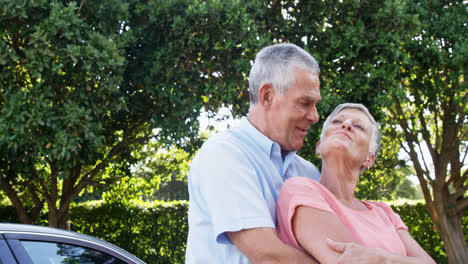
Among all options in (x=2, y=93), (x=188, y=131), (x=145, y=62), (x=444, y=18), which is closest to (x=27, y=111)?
(x=2, y=93)

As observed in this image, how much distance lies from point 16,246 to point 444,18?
341 inches

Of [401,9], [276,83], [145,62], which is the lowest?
[276,83]

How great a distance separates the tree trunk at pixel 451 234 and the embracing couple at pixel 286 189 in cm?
999

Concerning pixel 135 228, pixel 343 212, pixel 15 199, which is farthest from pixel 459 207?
pixel 343 212

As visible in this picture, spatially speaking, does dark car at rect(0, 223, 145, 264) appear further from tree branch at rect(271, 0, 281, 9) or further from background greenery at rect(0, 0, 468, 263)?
tree branch at rect(271, 0, 281, 9)

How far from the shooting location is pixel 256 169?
6.42 feet

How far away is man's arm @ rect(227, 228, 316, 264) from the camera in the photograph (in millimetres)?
1626

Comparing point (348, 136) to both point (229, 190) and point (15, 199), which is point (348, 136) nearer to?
point (229, 190)

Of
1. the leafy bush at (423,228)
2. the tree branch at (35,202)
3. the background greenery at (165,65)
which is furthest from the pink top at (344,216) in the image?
the leafy bush at (423,228)

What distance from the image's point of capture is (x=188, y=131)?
8.12m

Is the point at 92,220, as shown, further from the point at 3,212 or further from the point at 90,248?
the point at 90,248

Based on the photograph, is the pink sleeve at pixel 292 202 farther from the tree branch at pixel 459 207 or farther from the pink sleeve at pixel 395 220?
the tree branch at pixel 459 207

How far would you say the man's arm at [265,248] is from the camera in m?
1.63

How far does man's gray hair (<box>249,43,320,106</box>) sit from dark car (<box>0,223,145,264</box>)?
1508 mm
